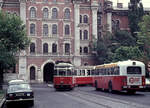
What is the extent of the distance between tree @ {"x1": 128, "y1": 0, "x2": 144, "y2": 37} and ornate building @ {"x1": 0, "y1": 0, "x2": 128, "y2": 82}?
480 centimetres

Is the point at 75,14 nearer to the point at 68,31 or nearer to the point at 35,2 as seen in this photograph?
the point at 68,31

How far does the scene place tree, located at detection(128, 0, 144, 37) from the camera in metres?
70.0

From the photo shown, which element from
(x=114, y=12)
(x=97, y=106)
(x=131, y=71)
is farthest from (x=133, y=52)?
(x=97, y=106)

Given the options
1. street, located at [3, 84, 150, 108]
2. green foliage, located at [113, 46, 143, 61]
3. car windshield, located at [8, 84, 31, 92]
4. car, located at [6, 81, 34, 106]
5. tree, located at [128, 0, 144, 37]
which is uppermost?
tree, located at [128, 0, 144, 37]

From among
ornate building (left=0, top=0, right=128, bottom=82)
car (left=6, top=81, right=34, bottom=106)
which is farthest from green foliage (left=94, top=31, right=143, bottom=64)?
car (left=6, top=81, right=34, bottom=106)

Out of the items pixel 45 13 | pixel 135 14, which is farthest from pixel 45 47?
pixel 135 14

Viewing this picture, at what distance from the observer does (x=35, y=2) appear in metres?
68.6

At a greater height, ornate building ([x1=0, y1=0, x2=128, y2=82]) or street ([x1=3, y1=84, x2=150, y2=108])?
ornate building ([x1=0, y1=0, x2=128, y2=82])

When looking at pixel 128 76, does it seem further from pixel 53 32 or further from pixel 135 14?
pixel 135 14

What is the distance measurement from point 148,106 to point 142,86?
1055cm

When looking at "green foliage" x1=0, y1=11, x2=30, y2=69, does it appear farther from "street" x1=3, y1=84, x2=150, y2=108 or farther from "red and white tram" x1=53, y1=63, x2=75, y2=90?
"street" x1=3, y1=84, x2=150, y2=108

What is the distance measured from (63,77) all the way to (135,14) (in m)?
33.3

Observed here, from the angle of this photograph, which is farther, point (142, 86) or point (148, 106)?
point (142, 86)

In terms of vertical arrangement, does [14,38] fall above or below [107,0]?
below
